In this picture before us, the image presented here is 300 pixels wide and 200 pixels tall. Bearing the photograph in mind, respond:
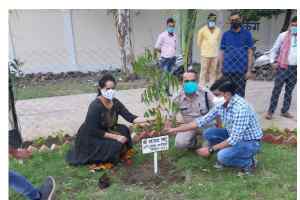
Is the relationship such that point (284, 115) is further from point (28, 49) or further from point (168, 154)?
point (28, 49)

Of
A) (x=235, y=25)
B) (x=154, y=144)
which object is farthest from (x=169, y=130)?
(x=235, y=25)

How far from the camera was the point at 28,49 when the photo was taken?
943cm

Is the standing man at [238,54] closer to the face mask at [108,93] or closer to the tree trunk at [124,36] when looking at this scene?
the face mask at [108,93]

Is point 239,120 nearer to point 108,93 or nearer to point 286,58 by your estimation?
point 108,93

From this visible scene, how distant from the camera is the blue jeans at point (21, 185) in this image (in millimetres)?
3010

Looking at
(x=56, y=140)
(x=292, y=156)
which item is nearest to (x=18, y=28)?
(x=56, y=140)

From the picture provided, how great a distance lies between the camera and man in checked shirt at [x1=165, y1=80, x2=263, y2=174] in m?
3.34

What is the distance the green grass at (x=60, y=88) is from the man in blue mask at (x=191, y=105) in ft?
12.5

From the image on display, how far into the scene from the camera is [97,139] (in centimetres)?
375

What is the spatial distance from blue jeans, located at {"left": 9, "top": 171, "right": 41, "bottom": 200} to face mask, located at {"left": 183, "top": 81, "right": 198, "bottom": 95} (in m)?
1.78


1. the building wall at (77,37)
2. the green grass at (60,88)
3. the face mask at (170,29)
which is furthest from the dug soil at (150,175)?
the building wall at (77,37)

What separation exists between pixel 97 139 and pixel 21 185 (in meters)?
0.93

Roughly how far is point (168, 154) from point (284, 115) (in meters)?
2.16

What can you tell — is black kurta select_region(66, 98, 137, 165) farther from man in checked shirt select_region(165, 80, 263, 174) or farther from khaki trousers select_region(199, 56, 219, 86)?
khaki trousers select_region(199, 56, 219, 86)
